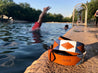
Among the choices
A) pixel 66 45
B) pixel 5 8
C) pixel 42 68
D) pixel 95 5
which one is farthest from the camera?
pixel 5 8

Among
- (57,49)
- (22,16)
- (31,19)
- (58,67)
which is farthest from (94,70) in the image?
(31,19)

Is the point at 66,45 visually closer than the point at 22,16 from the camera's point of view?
Yes

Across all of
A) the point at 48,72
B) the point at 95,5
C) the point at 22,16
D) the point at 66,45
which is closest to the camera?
the point at 48,72

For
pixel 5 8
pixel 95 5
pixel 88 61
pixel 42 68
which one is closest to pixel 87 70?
pixel 88 61

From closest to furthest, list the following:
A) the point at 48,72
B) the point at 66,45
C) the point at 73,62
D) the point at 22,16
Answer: the point at 48,72 → the point at 73,62 → the point at 66,45 → the point at 22,16

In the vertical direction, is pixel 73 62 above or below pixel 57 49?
below

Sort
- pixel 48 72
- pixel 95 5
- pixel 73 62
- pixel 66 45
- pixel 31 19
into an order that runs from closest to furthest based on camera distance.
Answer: pixel 48 72
pixel 73 62
pixel 66 45
pixel 95 5
pixel 31 19

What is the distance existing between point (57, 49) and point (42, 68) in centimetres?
68

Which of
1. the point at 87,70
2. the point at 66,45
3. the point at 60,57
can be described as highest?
the point at 66,45

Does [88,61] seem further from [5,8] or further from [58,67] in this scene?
[5,8]

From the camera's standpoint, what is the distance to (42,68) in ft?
7.32

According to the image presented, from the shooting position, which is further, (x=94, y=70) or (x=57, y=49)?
(x=57, y=49)

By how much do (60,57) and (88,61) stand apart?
30.9 inches

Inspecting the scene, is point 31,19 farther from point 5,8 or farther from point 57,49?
point 57,49
